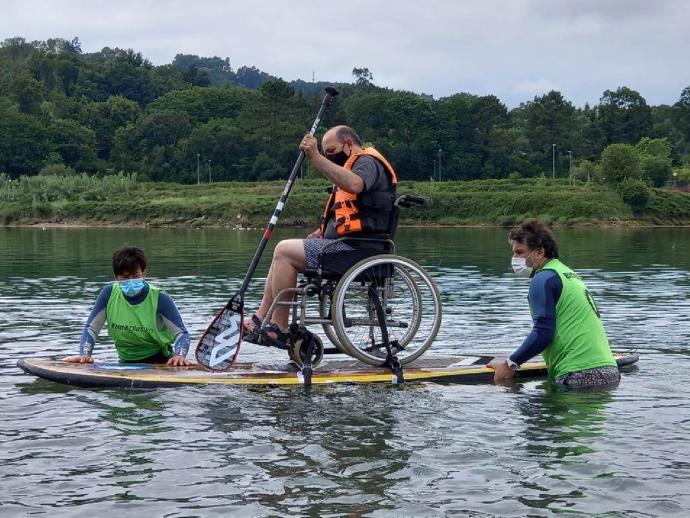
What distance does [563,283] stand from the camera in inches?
356

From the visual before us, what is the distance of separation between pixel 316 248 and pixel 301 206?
9226 cm

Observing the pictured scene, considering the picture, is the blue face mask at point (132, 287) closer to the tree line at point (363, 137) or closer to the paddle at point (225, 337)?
the paddle at point (225, 337)

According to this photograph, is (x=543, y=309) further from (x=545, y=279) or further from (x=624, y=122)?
(x=624, y=122)

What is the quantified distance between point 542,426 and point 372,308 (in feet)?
7.83

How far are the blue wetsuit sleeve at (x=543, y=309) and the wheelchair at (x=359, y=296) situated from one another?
1180 millimetres

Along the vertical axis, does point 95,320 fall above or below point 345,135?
below

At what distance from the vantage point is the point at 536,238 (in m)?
9.09

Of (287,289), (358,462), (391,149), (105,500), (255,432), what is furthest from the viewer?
(391,149)

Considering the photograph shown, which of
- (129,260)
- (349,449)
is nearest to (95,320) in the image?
(129,260)

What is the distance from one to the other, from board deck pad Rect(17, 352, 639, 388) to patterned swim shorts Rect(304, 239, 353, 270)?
105 cm

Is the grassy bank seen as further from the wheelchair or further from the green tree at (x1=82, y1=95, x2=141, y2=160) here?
the wheelchair

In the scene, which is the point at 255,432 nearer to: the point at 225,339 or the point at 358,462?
the point at 358,462

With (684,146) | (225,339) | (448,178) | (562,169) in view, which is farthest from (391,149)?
(225,339)

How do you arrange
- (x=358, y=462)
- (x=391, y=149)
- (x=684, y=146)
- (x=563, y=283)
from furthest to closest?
1. (x=684, y=146)
2. (x=391, y=149)
3. (x=563, y=283)
4. (x=358, y=462)
